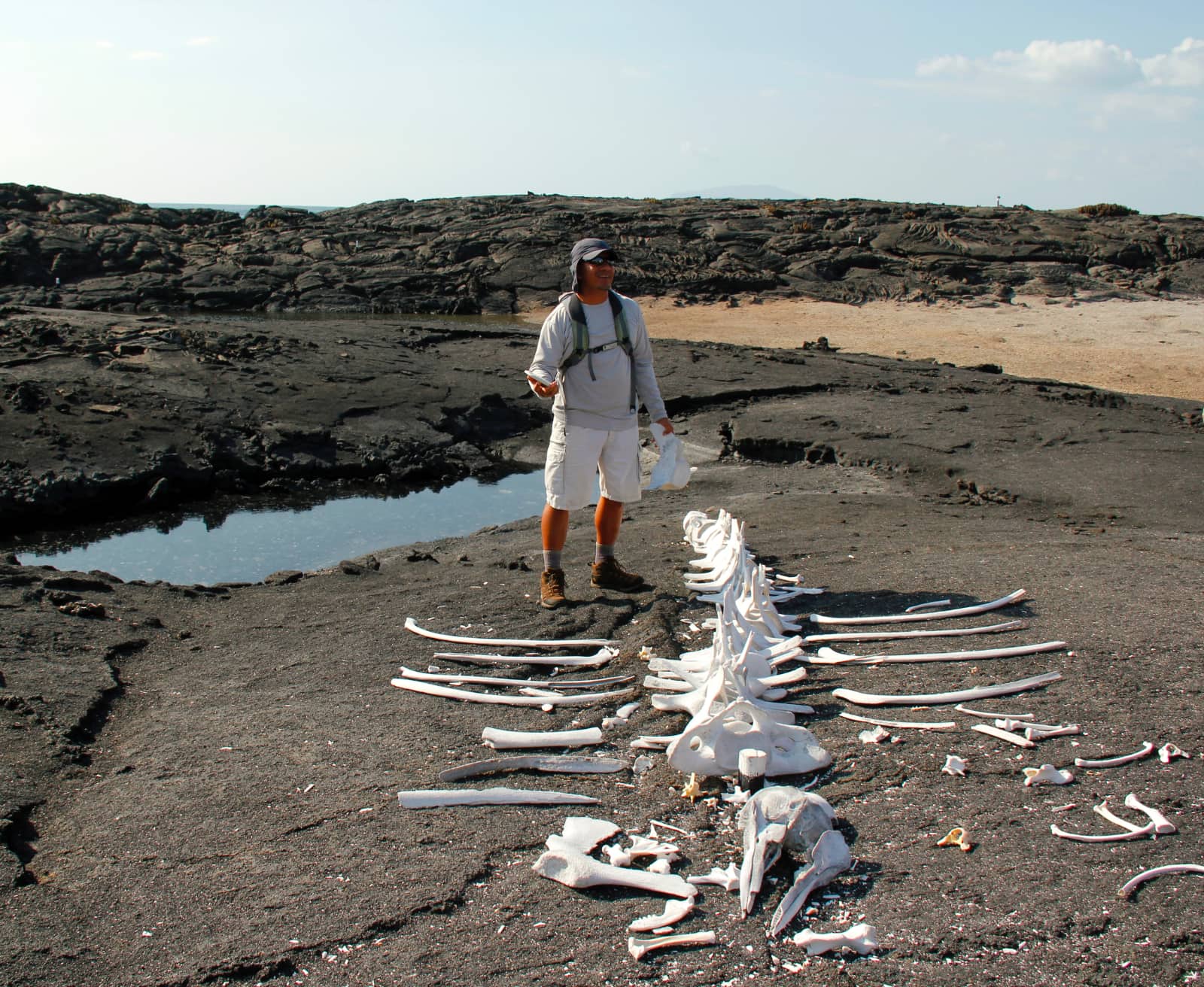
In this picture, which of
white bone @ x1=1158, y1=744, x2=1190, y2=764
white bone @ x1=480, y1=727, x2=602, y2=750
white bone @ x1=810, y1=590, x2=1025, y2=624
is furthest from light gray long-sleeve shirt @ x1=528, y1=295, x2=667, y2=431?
white bone @ x1=1158, y1=744, x2=1190, y2=764

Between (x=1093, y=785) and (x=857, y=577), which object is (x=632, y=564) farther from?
(x=1093, y=785)

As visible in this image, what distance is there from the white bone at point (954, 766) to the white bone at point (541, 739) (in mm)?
1179

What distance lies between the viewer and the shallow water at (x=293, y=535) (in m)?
7.64

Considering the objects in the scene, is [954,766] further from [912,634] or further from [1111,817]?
[912,634]

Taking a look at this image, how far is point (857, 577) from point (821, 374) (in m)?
8.09

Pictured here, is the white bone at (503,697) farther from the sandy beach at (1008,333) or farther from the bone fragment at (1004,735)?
the sandy beach at (1008,333)

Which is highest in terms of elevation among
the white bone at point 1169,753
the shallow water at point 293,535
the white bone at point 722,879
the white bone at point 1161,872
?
the white bone at point 1169,753

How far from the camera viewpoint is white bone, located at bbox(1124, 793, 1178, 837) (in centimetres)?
278

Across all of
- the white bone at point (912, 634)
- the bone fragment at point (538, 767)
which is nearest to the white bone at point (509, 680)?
the bone fragment at point (538, 767)

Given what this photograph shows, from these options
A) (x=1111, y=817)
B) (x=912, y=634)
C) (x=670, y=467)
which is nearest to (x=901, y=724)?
(x=1111, y=817)

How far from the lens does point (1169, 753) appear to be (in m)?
3.18

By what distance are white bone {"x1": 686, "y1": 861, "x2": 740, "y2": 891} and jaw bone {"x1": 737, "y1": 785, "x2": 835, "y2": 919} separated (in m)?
0.03

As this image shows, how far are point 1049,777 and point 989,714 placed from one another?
47cm

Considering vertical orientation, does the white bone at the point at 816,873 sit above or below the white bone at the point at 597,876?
above
